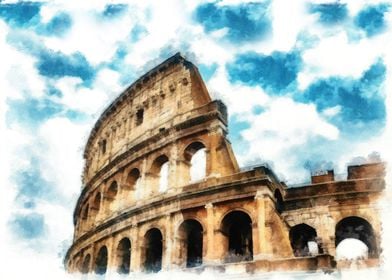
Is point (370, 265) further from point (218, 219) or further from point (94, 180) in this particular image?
point (94, 180)

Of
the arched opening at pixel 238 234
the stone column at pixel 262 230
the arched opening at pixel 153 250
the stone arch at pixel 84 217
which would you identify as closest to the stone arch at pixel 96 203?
the stone arch at pixel 84 217

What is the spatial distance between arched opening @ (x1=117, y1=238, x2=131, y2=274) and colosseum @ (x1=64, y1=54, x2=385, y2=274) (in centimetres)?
4

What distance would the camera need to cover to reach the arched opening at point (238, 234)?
17109mm

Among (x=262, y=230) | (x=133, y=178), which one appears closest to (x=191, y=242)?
(x=262, y=230)

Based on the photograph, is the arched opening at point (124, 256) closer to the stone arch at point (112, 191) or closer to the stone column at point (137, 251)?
the stone column at point (137, 251)

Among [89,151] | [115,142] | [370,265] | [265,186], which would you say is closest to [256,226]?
[265,186]

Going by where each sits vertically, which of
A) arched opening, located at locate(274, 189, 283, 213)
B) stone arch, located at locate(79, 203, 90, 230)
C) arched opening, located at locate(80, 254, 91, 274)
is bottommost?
arched opening, located at locate(80, 254, 91, 274)

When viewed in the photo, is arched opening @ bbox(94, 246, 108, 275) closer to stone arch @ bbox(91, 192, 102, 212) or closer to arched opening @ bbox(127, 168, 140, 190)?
arched opening @ bbox(127, 168, 140, 190)

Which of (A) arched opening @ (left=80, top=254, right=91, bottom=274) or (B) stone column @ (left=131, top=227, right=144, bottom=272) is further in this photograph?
(A) arched opening @ (left=80, top=254, right=91, bottom=274)

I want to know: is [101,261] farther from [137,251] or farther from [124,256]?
[137,251]

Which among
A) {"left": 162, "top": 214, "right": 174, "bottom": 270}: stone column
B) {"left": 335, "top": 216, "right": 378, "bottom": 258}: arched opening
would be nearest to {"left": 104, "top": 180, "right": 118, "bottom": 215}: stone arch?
{"left": 162, "top": 214, "right": 174, "bottom": 270}: stone column

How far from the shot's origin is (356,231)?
720 inches

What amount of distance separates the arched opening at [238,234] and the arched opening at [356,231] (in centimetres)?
340

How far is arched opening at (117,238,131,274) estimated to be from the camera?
2045 centimetres
